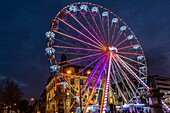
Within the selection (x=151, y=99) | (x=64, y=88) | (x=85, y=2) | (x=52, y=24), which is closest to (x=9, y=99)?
(x=64, y=88)

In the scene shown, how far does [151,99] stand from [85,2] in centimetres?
1713

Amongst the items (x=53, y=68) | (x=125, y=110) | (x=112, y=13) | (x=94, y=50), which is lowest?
(x=125, y=110)

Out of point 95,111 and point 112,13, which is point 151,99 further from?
point 112,13

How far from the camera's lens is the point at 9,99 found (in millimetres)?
48781

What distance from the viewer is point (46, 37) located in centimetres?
2486

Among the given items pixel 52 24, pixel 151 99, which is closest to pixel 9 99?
pixel 52 24

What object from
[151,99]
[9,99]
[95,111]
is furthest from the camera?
[9,99]

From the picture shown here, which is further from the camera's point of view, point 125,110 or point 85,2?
point 125,110

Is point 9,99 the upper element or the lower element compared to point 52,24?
lower

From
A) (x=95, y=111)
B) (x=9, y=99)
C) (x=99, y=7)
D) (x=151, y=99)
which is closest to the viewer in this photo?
(x=151, y=99)

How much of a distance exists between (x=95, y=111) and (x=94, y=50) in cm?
916

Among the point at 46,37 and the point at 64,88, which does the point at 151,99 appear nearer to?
the point at 64,88

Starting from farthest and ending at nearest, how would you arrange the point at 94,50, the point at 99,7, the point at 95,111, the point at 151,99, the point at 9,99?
the point at 9,99 < the point at 99,7 < the point at 95,111 < the point at 94,50 < the point at 151,99

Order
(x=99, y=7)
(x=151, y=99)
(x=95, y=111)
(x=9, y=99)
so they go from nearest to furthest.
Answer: (x=151, y=99) < (x=95, y=111) < (x=99, y=7) < (x=9, y=99)
